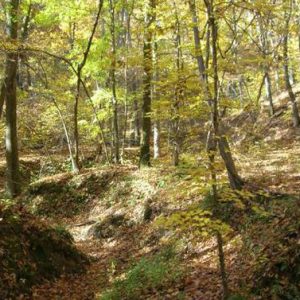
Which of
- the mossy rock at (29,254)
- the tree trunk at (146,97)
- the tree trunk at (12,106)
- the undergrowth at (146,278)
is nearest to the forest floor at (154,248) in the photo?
the undergrowth at (146,278)

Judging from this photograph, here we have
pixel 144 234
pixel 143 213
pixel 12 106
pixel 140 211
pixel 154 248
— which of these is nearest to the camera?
pixel 154 248

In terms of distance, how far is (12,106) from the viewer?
12.4m

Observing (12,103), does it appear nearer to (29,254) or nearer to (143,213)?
(143,213)

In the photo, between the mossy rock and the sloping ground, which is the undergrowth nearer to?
the sloping ground

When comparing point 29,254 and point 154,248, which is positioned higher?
point 29,254

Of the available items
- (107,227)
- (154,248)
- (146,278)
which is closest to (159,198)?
(107,227)

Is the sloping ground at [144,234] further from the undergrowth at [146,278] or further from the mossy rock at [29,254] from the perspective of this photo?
the mossy rock at [29,254]

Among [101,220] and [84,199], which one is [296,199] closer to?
[101,220]

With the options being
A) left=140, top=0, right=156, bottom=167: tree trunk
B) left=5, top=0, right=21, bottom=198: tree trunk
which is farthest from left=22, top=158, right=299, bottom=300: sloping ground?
left=5, top=0, right=21, bottom=198: tree trunk

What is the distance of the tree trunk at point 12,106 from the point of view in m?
12.0

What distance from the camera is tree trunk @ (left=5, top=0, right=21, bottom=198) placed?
39.5 feet

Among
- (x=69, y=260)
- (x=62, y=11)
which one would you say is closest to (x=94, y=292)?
(x=69, y=260)

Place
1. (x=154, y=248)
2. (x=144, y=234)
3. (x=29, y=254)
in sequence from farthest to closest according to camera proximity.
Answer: (x=144, y=234) → (x=154, y=248) → (x=29, y=254)

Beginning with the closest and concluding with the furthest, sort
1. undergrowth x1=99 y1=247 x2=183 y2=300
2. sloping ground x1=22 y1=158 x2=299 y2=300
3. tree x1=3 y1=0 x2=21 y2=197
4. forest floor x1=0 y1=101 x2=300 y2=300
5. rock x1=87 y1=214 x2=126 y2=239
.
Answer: sloping ground x1=22 y1=158 x2=299 y2=300 → forest floor x1=0 y1=101 x2=300 y2=300 → undergrowth x1=99 y1=247 x2=183 y2=300 → rock x1=87 y1=214 x2=126 y2=239 → tree x1=3 y1=0 x2=21 y2=197
